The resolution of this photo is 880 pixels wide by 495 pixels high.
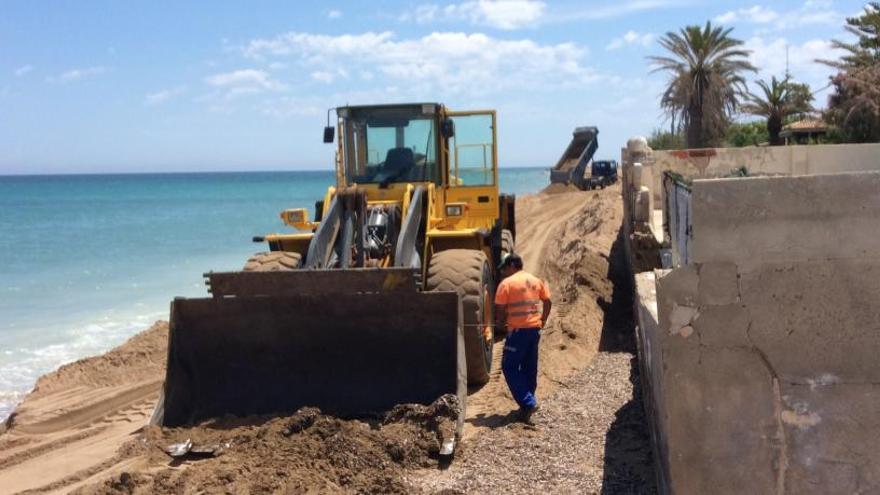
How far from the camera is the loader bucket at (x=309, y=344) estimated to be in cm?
750

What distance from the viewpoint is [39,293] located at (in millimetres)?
22125

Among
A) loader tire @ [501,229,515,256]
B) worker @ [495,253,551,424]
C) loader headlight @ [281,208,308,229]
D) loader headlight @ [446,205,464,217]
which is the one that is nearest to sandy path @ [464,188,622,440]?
worker @ [495,253,551,424]

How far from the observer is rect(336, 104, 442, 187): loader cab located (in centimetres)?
1033

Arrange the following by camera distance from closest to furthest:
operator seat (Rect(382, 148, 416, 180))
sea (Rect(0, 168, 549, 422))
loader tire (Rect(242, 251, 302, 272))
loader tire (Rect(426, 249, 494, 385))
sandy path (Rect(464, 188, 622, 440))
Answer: sandy path (Rect(464, 188, 622, 440)) < loader tire (Rect(426, 249, 494, 385)) < loader tire (Rect(242, 251, 302, 272)) < operator seat (Rect(382, 148, 416, 180)) < sea (Rect(0, 168, 549, 422))

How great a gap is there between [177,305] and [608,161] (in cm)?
3534

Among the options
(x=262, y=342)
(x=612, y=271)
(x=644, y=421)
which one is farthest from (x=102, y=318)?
(x=644, y=421)

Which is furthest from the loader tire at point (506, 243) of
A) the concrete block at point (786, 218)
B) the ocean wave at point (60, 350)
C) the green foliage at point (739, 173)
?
the concrete block at point (786, 218)

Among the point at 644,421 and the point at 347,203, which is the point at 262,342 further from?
the point at 644,421

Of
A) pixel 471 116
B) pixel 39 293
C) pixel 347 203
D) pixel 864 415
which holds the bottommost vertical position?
pixel 39 293

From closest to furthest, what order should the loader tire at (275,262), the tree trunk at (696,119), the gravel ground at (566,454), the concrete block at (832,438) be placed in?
the concrete block at (832,438) → the gravel ground at (566,454) → the loader tire at (275,262) → the tree trunk at (696,119)

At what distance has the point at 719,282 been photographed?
15.5 ft

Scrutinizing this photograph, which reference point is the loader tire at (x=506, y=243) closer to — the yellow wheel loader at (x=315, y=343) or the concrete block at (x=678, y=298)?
the yellow wheel loader at (x=315, y=343)

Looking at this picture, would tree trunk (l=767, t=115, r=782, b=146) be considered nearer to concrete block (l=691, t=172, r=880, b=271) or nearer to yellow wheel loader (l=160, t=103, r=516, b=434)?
yellow wheel loader (l=160, t=103, r=516, b=434)

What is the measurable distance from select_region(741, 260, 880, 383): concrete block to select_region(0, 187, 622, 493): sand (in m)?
2.68
